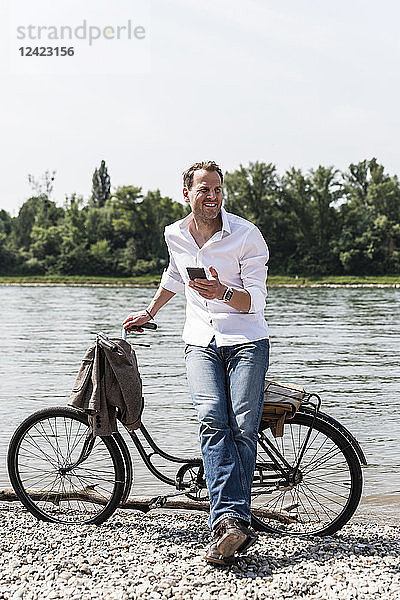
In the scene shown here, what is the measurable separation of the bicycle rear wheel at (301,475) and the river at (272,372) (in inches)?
60.6

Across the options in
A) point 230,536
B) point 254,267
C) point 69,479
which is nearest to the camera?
point 230,536

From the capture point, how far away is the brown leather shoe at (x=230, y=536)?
430 centimetres

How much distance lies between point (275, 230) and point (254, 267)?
95.4 metres

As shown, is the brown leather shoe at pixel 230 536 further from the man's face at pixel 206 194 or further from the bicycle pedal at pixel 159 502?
the man's face at pixel 206 194

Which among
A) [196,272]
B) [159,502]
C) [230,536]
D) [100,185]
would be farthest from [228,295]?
[100,185]

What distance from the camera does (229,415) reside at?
15.3 feet

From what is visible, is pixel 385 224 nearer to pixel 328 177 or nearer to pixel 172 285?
pixel 328 177

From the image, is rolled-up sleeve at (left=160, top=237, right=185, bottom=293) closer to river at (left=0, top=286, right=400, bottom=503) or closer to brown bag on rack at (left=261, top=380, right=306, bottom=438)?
brown bag on rack at (left=261, top=380, right=306, bottom=438)

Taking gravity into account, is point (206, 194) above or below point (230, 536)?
above

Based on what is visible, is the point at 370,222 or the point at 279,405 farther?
the point at 370,222

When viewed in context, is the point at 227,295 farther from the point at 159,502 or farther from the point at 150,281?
the point at 150,281

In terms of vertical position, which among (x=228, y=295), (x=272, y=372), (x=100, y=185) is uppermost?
(x=100, y=185)

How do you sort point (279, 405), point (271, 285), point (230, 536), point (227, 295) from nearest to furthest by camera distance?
1. point (230, 536)
2. point (227, 295)
3. point (279, 405)
4. point (271, 285)

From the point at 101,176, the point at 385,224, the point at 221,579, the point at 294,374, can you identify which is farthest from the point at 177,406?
the point at 101,176
